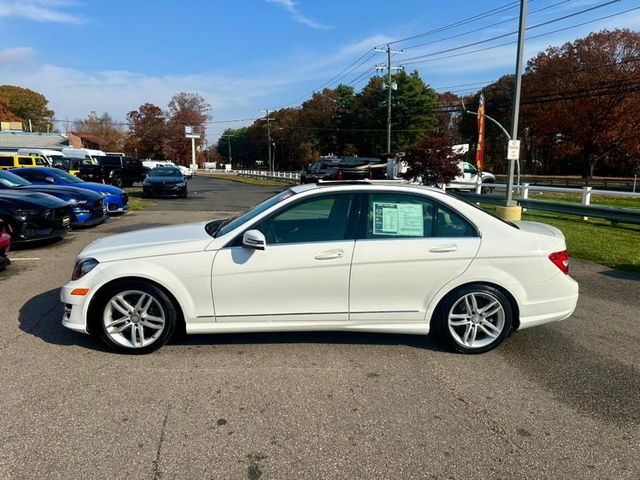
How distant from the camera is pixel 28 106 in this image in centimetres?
11050

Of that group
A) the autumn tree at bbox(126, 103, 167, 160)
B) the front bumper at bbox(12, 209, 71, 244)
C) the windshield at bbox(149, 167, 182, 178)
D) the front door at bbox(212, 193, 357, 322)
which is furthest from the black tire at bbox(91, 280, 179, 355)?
the autumn tree at bbox(126, 103, 167, 160)

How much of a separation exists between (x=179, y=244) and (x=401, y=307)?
2.04m

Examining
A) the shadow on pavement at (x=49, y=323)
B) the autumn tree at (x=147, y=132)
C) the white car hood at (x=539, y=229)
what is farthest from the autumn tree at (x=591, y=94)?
the autumn tree at (x=147, y=132)

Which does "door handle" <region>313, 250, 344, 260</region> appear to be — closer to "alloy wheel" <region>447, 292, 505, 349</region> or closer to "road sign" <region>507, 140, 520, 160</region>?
"alloy wheel" <region>447, 292, 505, 349</region>

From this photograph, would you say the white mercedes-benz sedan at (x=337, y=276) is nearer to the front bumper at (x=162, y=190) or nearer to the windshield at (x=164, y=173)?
the front bumper at (x=162, y=190)

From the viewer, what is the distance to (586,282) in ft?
22.5

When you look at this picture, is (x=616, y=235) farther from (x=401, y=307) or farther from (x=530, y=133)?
(x=530, y=133)

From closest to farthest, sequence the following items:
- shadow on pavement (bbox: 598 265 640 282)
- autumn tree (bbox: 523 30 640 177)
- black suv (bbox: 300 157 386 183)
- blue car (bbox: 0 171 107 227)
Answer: shadow on pavement (bbox: 598 265 640 282)
blue car (bbox: 0 171 107 227)
black suv (bbox: 300 157 386 183)
autumn tree (bbox: 523 30 640 177)

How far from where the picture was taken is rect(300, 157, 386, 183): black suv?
3102 cm

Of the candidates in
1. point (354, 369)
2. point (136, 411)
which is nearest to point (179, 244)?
point (136, 411)

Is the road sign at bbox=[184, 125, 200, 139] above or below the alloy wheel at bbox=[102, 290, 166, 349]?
above

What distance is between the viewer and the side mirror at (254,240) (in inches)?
151

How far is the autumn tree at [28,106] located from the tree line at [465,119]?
24cm

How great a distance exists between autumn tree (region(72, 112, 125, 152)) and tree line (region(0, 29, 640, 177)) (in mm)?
299
